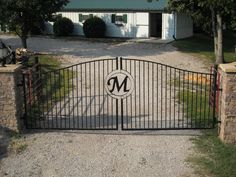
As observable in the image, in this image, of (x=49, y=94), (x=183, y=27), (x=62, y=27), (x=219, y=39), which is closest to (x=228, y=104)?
(x=49, y=94)

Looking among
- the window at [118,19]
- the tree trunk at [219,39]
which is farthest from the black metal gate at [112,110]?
the window at [118,19]

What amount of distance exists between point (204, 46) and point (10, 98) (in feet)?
80.7

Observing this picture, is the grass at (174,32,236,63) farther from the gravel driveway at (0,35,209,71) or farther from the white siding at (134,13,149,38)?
the white siding at (134,13,149,38)

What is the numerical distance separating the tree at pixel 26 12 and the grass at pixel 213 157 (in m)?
16.6

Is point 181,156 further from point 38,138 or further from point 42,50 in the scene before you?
point 42,50

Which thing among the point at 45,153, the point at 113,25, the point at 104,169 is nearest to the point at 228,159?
the point at 104,169

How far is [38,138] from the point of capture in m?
11.8

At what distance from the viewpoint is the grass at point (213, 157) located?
975 centimetres

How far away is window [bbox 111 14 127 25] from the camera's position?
38.6 m

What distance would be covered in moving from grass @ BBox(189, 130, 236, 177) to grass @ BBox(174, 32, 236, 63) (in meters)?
17.2

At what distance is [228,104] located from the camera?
1122cm

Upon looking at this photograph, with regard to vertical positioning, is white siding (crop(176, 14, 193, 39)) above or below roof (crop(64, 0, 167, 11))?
below

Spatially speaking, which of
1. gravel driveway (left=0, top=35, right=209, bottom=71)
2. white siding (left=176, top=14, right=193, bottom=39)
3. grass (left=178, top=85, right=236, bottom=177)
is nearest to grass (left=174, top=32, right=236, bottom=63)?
white siding (left=176, top=14, right=193, bottom=39)

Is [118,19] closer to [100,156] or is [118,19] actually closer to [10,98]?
[10,98]
